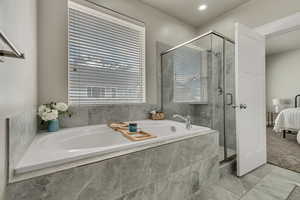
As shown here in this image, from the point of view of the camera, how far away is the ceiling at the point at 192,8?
2.22 metres

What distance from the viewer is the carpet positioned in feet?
6.19

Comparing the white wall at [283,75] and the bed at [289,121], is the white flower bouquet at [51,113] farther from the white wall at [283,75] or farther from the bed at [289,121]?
the white wall at [283,75]

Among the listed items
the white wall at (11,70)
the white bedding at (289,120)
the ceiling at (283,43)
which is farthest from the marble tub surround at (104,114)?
the ceiling at (283,43)

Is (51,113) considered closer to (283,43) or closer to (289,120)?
(289,120)

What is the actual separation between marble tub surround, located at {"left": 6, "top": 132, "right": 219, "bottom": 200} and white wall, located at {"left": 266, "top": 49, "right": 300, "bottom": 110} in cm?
531

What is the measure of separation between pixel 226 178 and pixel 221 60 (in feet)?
5.80

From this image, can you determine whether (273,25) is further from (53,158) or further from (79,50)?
(53,158)

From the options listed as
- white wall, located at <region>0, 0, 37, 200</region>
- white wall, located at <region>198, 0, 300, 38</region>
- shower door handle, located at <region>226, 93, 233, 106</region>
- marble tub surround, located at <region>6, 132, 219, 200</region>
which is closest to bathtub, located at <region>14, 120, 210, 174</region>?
marble tub surround, located at <region>6, 132, 219, 200</region>

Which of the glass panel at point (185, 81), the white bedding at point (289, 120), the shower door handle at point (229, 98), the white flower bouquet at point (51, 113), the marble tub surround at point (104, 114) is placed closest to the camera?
the white flower bouquet at point (51, 113)

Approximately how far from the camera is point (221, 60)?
218 centimetres

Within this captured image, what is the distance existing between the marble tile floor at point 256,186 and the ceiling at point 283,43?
3.59m

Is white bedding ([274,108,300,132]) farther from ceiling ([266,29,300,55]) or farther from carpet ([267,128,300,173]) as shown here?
ceiling ([266,29,300,55])

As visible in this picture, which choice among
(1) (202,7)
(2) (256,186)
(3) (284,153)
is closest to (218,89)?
(2) (256,186)

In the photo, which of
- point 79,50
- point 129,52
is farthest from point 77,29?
point 129,52
